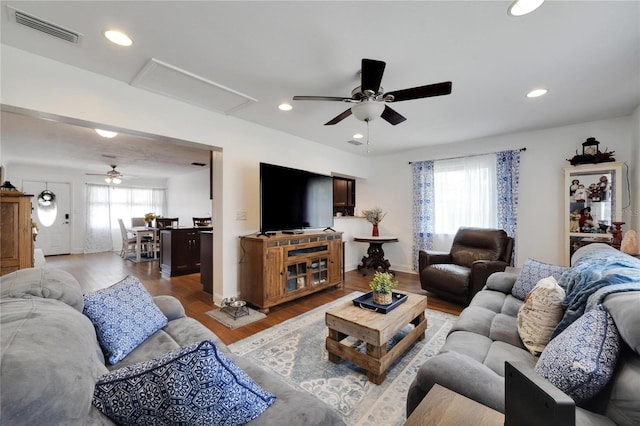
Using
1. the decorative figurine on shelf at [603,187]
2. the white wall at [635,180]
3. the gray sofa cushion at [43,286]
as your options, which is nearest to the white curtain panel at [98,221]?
the gray sofa cushion at [43,286]

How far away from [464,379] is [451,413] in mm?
276

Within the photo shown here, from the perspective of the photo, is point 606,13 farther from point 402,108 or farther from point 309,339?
point 309,339

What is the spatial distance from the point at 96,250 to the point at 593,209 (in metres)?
11.0

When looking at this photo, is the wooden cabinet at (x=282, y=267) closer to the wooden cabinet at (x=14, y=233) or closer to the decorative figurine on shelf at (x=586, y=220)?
the wooden cabinet at (x=14, y=233)

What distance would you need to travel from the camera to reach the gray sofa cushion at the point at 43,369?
19.5 inches

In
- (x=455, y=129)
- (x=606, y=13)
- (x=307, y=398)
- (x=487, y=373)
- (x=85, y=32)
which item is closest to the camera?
(x=307, y=398)

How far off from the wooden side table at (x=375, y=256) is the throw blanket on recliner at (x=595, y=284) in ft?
10.7

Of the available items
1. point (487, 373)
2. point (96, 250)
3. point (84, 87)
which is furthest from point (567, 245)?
point (96, 250)

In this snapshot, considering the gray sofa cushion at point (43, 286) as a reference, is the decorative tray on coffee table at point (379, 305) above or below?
below

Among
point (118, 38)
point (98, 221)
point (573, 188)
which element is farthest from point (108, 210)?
point (573, 188)

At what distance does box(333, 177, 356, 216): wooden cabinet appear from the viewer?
576 cm

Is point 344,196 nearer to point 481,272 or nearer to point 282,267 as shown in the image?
point 282,267

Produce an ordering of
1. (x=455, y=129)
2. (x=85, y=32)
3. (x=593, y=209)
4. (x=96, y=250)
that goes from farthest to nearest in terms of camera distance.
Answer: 1. (x=96, y=250)
2. (x=455, y=129)
3. (x=593, y=209)
4. (x=85, y=32)

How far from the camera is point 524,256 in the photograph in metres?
4.01
